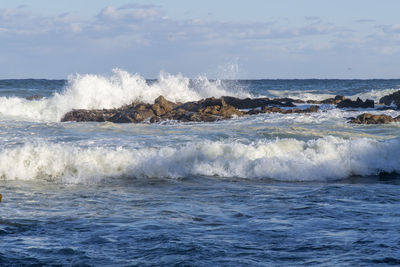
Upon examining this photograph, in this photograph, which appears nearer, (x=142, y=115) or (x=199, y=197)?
(x=199, y=197)

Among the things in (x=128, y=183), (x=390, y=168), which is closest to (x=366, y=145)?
(x=390, y=168)

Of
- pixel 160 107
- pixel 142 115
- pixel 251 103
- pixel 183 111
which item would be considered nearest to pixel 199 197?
pixel 142 115

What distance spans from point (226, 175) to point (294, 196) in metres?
2.48

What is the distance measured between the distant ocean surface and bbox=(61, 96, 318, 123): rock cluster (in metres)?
2.66

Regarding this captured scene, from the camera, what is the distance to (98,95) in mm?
25578

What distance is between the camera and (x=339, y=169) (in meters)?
11.4

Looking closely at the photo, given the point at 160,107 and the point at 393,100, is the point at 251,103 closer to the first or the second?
the point at 160,107

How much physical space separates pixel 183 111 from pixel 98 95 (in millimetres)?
6220

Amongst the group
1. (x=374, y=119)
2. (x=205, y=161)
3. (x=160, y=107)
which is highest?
(x=160, y=107)

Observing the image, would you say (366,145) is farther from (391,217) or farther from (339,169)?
(391,217)

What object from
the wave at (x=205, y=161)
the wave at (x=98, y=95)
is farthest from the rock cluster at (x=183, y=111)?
the wave at (x=205, y=161)

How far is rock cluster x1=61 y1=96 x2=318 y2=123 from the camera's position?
2036cm

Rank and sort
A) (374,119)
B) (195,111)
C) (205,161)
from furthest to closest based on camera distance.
A: (195,111), (374,119), (205,161)

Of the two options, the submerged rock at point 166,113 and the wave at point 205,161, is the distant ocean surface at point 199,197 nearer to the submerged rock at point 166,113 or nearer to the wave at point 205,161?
the wave at point 205,161
